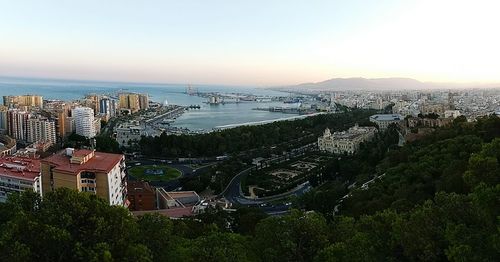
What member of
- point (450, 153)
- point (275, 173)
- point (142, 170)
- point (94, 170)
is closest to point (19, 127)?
point (142, 170)

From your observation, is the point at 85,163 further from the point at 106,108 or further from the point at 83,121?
the point at 106,108

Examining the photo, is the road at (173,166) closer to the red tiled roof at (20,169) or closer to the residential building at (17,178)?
the red tiled roof at (20,169)

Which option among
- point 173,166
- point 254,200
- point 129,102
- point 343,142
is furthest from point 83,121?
point 129,102

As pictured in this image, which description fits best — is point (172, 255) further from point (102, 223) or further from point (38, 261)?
point (38, 261)

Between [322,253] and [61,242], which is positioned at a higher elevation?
[61,242]

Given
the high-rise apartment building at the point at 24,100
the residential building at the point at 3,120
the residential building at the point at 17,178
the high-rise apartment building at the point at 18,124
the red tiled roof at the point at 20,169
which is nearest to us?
the residential building at the point at 17,178

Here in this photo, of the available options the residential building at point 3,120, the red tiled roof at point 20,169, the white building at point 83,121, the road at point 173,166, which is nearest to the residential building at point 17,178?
the red tiled roof at point 20,169

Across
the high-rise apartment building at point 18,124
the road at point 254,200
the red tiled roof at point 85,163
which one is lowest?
the road at point 254,200
